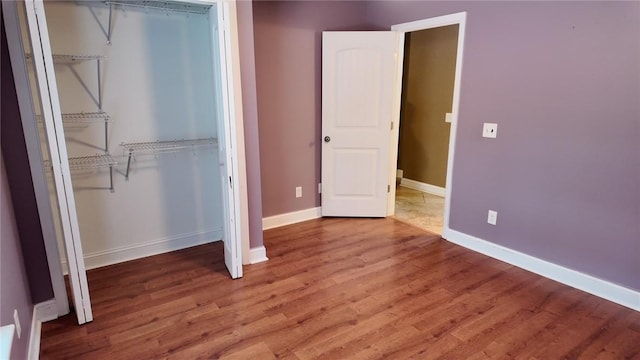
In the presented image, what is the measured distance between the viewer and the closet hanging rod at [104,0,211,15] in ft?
9.20

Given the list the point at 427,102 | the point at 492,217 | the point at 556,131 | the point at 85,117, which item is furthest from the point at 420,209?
the point at 85,117

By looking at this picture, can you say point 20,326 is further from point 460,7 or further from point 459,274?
A: point 460,7

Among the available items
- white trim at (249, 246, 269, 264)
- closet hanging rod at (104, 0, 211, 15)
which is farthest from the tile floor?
closet hanging rod at (104, 0, 211, 15)

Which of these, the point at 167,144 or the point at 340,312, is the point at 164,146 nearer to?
the point at 167,144

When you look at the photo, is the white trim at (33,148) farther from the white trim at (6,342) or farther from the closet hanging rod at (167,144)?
the white trim at (6,342)

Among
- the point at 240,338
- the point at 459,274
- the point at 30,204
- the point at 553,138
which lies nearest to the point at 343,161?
the point at 459,274

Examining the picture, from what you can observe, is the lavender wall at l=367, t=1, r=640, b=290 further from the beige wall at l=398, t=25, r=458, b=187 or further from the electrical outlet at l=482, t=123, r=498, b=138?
the beige wall at l=398, t=25, r=458, b=187

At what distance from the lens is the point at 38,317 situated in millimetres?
2289

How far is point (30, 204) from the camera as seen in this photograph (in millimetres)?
2219

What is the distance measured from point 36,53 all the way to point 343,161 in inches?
112

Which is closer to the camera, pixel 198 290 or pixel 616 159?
pixel 616 159

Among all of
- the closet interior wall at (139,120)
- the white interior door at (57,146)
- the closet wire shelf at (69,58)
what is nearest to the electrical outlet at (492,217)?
the closet interior wall at (139,120)

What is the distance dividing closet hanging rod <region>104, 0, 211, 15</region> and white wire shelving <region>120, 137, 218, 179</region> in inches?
41.3

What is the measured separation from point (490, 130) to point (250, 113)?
6.51 ft
